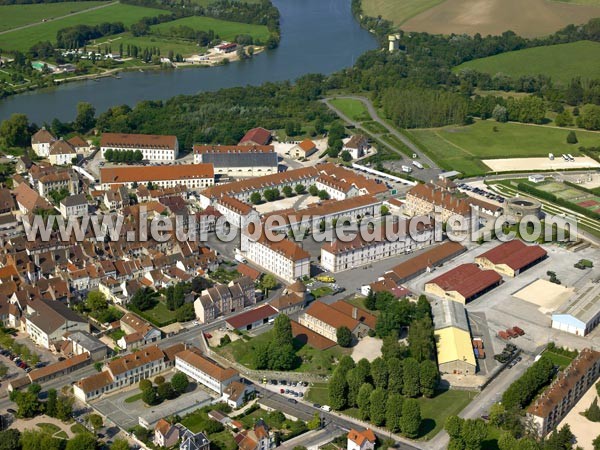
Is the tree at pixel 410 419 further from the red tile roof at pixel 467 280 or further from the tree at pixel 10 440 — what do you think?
the tree at pixel 10 440

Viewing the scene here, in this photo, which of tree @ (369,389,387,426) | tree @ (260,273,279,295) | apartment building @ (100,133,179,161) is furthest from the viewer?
apartment building @ (100,133,179,161)

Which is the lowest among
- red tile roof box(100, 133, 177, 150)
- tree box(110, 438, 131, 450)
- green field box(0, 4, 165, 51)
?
tree box(110, 438, 131, 450)

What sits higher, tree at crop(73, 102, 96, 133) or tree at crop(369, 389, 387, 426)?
tree at crop(73, 102, 96, 133)

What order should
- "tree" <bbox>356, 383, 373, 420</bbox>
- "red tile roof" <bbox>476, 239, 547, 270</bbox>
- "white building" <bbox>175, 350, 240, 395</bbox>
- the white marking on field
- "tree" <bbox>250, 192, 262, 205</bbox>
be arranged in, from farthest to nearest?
the white marking on field, "tree" <bbox>250, 192, 262, 205</bbox>, "red tile roof" <bbox>476, 239, 547, 270</bbox>, "white building" <bbox>175, 350, 240, 395</bbox>, "tree" <bbox>356, 383, 373, 420</bbox>

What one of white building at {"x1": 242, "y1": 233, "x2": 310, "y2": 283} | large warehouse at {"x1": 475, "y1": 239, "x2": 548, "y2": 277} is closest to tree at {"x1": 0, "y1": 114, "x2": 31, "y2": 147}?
white building at {"x1": 242, "y1": 233, "x2": 310, "y2": 283}

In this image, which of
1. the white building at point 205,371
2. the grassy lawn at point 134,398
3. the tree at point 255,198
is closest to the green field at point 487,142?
the tree at point 255,198

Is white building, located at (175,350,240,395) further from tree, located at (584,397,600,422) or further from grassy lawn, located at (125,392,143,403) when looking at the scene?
tree, located at (584,397,600,422)
